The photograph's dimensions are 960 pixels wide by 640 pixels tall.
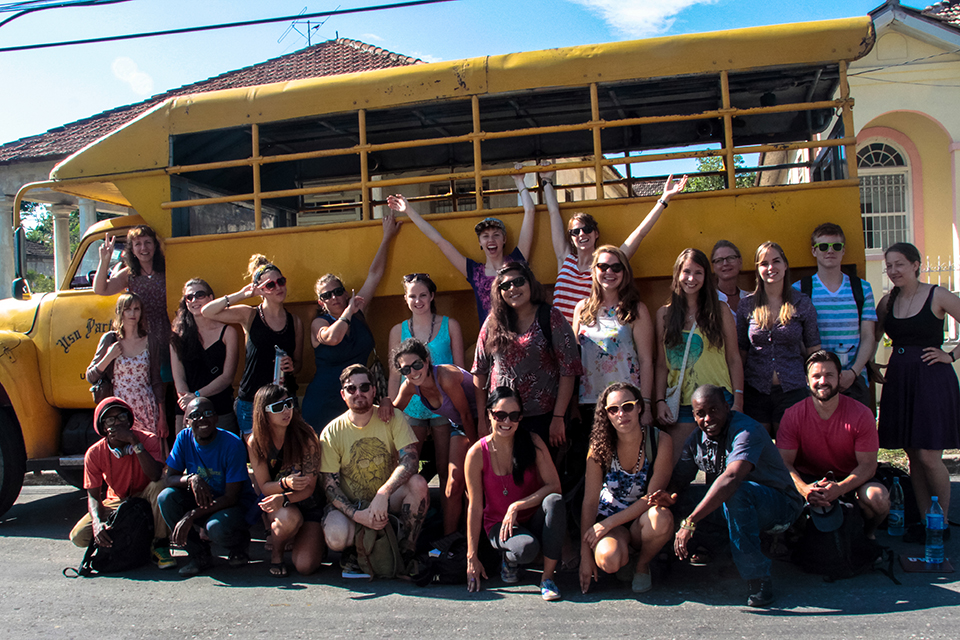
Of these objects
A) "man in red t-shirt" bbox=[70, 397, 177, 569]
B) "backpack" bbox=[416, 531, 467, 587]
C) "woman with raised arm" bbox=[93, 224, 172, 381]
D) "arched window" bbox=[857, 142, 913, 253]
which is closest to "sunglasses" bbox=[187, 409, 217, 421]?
"man in red t-shirt" bbox=[70, 397, 177, 569]

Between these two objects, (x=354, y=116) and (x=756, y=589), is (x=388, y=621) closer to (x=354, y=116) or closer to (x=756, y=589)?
(x=756, y=589)

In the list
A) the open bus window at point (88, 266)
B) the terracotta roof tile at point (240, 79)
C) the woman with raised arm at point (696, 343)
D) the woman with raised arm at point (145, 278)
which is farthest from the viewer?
the terracotta roof tile at point (240, 79)

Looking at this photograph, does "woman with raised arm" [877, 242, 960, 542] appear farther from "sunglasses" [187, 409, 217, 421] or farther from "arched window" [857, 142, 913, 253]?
"arched window" [857, 142, 913, 253]

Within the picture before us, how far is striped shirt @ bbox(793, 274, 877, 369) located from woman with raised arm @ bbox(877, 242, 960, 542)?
0.70 feet

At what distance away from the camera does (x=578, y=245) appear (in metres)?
4.82

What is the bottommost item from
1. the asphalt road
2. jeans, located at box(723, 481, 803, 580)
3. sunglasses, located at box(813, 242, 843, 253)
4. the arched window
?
the asphalt road

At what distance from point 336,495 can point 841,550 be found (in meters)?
2.89

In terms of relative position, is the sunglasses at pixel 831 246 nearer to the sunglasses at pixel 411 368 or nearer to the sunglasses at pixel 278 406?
the sunglasses at pixel 411 368

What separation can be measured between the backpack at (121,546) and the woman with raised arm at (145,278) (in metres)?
1.18

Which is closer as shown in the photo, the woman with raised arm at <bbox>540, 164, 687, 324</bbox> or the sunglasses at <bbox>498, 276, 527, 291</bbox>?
the sunglasses at <bbox>498, 276, 527, 291</bbox>

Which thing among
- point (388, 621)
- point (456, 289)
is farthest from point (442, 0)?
point (388, 621)

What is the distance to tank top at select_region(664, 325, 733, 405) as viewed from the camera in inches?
172

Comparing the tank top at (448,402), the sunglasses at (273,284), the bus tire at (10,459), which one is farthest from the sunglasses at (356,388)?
the bus tire at (10,459)

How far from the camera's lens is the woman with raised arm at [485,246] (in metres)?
4.92
